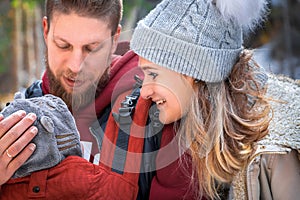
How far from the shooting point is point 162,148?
2.00m

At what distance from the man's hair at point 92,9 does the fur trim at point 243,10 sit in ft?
2.12

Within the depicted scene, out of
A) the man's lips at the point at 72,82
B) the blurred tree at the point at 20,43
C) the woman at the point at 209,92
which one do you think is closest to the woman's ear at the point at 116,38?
the man's lips at the point at 72,82

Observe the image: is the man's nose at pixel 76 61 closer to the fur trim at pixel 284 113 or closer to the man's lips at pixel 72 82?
the man's lips at pixel 72 82

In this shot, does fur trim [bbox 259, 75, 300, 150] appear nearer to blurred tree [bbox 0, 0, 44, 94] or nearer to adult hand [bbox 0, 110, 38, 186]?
adult hand [bbox 0, 110, 38, 186]

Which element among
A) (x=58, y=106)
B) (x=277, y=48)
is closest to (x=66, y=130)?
(x=58, y=106)

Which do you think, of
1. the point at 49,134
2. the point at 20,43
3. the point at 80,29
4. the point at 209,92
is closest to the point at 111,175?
the point at 49,134

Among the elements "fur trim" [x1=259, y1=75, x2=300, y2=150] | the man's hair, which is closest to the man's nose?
the man's hair

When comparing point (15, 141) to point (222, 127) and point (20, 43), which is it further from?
point (20, 43)

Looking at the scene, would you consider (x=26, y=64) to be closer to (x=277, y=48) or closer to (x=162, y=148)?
(x=277, y=48)

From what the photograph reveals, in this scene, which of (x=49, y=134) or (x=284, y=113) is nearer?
(x=49, y=134)

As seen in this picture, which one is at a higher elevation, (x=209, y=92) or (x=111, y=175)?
(x=209, y=92)

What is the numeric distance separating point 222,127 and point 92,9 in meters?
0.88

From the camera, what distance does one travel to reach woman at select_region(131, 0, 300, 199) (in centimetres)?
191

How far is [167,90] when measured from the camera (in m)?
1.93
